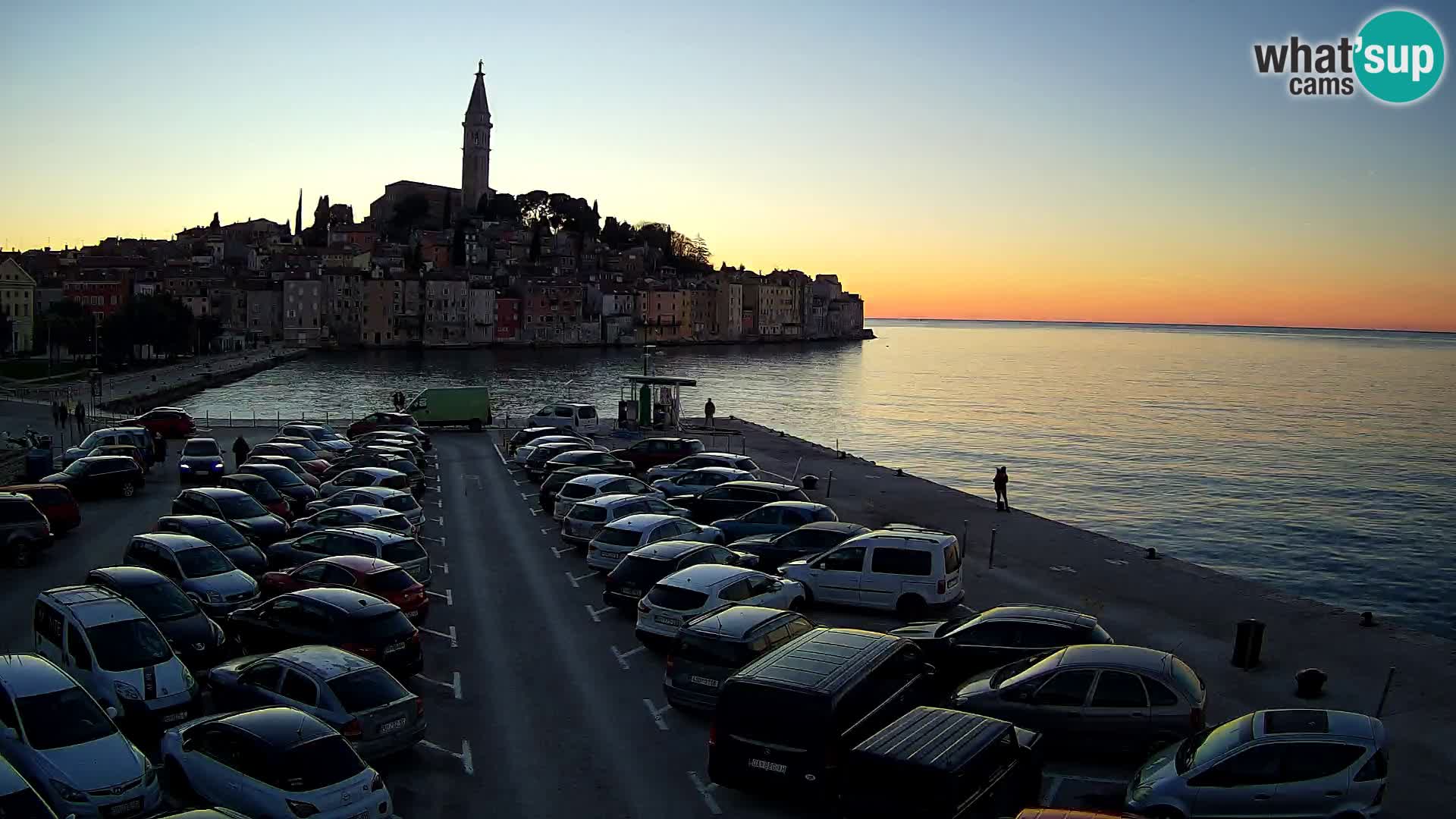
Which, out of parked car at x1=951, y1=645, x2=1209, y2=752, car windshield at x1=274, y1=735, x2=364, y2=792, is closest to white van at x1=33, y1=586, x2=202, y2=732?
car windshield at x1=274, y1=735, x2=364, y2=792

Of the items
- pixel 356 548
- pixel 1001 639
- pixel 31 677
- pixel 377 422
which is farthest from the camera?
pixel 377 422

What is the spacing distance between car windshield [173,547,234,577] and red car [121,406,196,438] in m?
22.0

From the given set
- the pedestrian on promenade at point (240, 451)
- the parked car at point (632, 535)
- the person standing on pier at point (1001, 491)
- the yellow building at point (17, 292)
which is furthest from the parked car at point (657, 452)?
the yellow building at point (17, 292)

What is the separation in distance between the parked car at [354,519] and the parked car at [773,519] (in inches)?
216

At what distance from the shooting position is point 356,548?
15500 mm

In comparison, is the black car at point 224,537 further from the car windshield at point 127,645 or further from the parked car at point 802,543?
the parked car at point 802,543

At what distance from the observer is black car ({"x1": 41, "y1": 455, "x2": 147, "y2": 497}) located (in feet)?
75.5

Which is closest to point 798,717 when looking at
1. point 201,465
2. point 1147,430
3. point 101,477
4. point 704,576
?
point 704,576

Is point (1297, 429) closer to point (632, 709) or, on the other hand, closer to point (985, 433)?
point (985, 433)

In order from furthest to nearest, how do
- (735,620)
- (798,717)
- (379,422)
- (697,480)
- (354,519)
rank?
(379,422) < (697,480) < (354,519) < (735,620) < (798,717)

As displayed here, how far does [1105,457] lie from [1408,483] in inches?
517

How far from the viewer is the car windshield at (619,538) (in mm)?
16688

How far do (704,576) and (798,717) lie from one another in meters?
4.96

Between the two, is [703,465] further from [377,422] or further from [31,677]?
[31,677]
